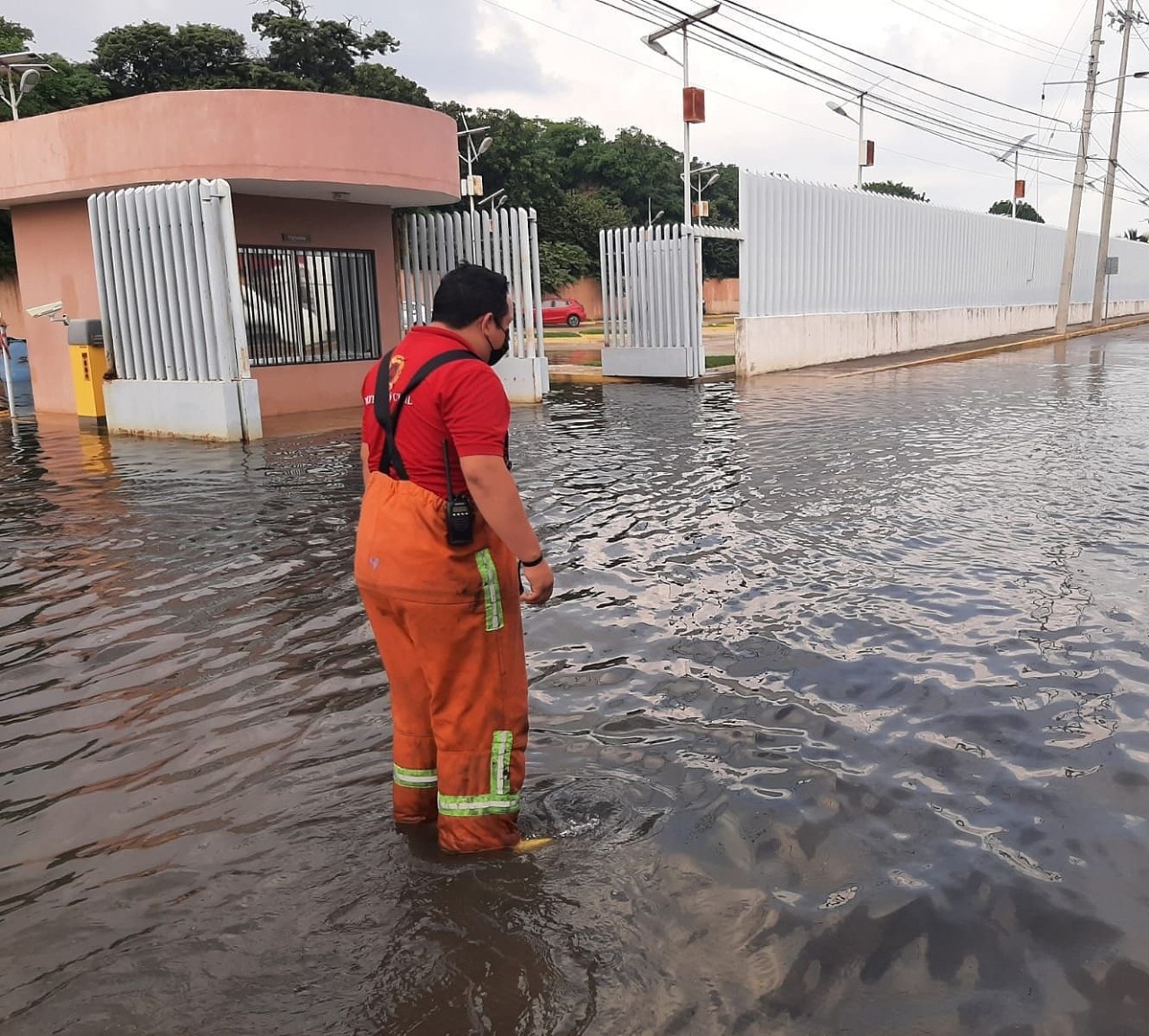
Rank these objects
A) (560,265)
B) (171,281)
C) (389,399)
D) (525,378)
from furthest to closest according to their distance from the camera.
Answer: (560,265) < (525,378) < (171,281) < (389,399)

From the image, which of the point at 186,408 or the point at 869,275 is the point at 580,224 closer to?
the point at 869,275

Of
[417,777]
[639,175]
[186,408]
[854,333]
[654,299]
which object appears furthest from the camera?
[639,175]

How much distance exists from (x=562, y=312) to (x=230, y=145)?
30429 mm

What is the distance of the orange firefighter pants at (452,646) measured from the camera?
3.17m

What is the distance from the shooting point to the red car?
142 ft

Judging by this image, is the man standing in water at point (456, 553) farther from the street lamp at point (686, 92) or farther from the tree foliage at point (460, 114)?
the tree foliage at point (460, 114)

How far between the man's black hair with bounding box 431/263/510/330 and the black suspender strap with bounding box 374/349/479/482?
0.37 feet

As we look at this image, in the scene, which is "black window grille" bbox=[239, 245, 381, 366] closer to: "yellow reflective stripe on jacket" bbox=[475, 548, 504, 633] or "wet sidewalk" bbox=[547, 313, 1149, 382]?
"wet sidewalk" bbox=[547, 313, 1149, 382]

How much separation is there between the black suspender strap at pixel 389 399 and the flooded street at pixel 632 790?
129 centimetres

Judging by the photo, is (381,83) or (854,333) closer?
(854,333)

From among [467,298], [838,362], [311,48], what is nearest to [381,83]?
[311,48]

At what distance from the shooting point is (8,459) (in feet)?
39.9

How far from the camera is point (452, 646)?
3184 millimetres

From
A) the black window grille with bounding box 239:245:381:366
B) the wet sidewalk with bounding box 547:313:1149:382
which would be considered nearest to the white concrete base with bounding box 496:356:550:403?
the black window grille with bounding box 239:245:381:366
